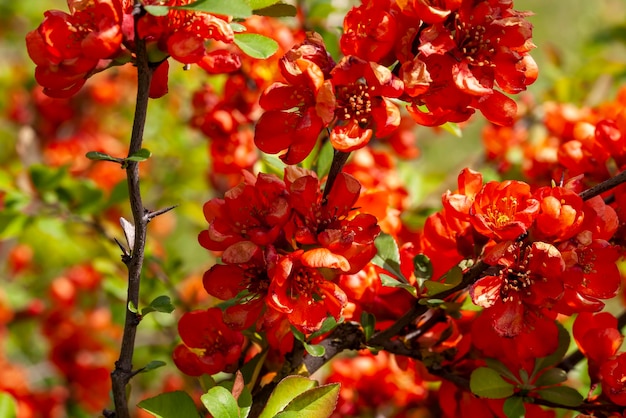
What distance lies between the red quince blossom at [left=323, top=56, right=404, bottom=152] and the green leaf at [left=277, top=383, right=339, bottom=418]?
11.4 inches

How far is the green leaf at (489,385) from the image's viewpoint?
90 centimetres

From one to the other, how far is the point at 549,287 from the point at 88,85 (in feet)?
7.01

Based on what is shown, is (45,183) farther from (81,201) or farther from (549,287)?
(549,287)

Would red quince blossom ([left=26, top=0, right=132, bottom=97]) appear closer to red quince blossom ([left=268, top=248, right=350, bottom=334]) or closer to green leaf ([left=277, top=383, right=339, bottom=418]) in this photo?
red quince blossom ([left=268, top=248, right=350, bottom=334])

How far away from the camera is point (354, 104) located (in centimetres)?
79

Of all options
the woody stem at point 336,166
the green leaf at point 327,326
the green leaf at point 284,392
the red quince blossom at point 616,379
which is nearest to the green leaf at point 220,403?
the green leaf at point 284,392

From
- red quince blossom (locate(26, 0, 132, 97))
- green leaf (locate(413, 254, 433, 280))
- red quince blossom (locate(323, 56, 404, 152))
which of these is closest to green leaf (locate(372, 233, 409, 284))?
green leaf (locate(413, 254, 433, 280))

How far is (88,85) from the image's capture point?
253 cm

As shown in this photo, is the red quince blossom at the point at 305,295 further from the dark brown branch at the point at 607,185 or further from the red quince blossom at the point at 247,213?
the dark brown branch at the point at 607,185

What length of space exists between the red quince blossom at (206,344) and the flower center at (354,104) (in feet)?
1.15

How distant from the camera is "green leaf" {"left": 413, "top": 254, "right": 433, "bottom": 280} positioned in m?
0.94

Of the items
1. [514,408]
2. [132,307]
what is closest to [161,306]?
[132,307]

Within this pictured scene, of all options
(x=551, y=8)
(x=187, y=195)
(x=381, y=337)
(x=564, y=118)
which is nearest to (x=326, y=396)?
(x=381, y=337)

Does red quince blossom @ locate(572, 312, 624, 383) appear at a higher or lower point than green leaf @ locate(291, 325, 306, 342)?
lower
